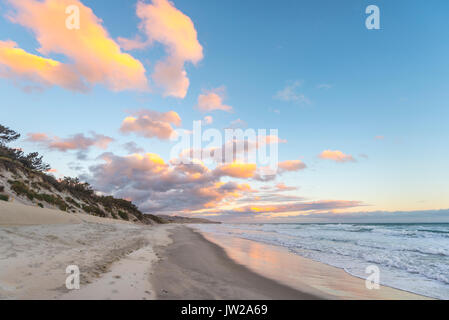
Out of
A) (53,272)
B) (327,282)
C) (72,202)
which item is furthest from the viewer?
(72,202)

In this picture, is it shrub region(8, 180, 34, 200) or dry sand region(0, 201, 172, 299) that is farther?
shrub region(8, 180, 34, 200)

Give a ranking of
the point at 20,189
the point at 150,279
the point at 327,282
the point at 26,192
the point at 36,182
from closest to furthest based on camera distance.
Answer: the point at 150,279, the point at 327,282, the point at 20,189, the point at 26,192, the point at 36,182

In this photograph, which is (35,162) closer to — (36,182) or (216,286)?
(36,182)

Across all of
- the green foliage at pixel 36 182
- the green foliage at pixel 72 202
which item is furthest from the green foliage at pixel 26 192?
the green foliage at pixel 72 202

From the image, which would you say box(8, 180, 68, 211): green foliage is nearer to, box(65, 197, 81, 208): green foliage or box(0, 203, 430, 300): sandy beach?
box(65, 197, 81, 208): green foliage

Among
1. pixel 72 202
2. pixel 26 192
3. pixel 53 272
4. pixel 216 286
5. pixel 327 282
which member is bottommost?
pixel 327 282

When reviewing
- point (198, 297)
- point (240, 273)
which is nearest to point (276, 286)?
point (240, 273)

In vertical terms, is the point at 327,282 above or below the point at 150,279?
below

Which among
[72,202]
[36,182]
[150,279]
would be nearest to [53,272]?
[150,279]

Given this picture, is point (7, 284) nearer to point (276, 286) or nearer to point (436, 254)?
point (276, 286)

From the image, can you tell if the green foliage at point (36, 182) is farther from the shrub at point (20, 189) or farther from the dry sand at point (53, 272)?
the dry sand at point (53, 272)

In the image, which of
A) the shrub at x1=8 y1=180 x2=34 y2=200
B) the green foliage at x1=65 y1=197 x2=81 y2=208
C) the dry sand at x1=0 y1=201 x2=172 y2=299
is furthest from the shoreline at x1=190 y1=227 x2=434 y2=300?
the green foliage at x1=65 y1=197 x2=81 y2=208

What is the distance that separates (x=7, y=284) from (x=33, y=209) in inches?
582
